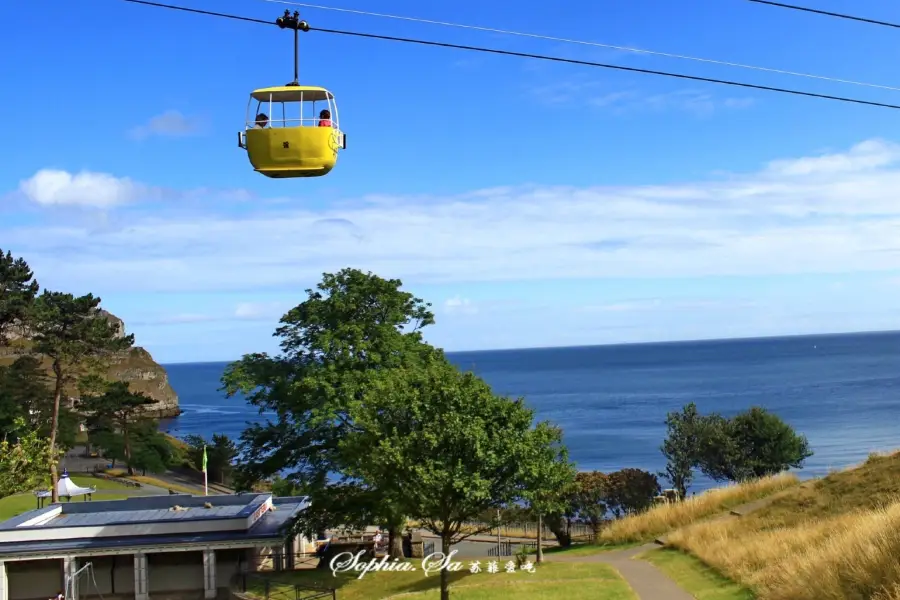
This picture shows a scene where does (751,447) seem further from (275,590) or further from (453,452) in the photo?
(453,452)

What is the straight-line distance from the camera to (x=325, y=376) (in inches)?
1189

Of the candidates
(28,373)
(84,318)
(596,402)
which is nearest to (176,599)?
(84,318)

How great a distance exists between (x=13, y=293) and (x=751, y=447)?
182 ft

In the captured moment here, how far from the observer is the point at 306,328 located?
1300 inches

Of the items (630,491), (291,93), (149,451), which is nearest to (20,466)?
(291,93)

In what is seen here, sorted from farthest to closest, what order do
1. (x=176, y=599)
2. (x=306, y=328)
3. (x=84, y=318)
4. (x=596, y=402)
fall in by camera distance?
(x=596, y=402), (x=84, y=318), (x=306, y=328), (x=176, y=599)

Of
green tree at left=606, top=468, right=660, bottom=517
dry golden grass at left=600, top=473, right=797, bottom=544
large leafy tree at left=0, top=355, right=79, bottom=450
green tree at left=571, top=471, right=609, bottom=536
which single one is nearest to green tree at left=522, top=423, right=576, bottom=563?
dry golden grass at left=600, top=473, right=797, bottom=544

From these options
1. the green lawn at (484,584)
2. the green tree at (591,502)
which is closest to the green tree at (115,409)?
the green tree at (591,502)

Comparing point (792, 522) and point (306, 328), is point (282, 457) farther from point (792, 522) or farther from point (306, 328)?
point (792, 522)

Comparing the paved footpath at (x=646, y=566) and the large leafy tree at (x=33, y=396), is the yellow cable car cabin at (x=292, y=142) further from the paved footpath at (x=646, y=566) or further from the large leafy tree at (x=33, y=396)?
the large leafy tree at (x=33, y=396)

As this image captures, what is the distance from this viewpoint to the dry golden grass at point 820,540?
12.7 meters

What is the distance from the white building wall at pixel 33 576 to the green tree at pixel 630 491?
102 ft

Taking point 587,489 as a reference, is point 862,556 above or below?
above

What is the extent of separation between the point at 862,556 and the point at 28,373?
264ft
